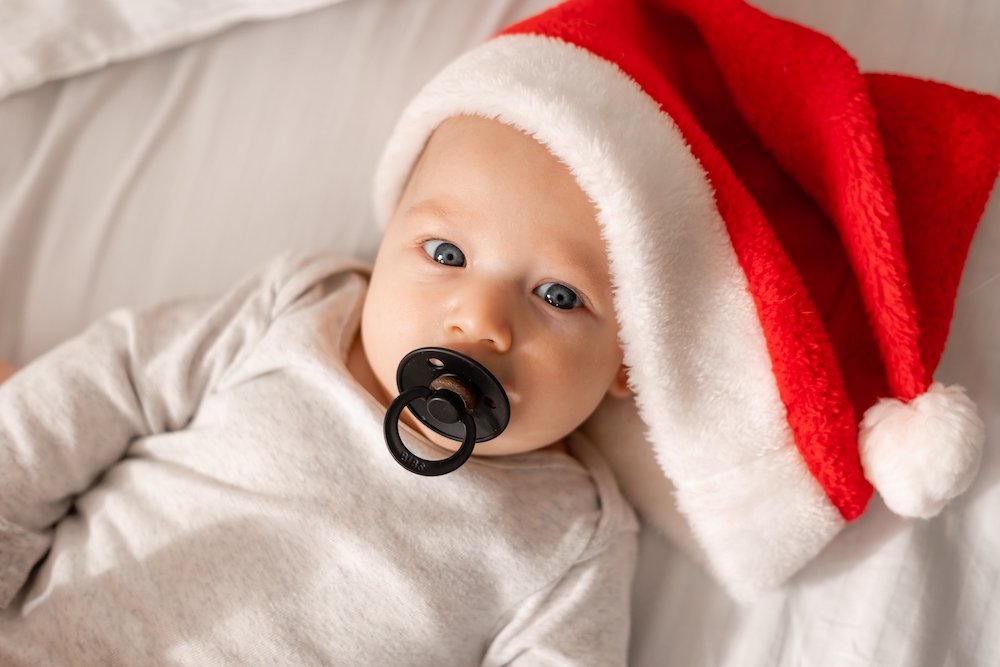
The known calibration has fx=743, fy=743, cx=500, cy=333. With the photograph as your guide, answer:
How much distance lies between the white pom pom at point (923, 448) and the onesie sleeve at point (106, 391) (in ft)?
2.41

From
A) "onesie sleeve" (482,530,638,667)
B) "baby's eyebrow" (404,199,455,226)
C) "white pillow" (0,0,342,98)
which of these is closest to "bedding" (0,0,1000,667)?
"white pillow" (0,0,342,98)

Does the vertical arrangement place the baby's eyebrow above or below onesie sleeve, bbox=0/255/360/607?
above

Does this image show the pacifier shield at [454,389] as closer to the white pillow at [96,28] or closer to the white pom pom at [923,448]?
the white pom pom at [923,448]

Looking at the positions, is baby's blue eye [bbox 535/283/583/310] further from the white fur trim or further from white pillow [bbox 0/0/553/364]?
white pillow [bbox 0/0/553/364]

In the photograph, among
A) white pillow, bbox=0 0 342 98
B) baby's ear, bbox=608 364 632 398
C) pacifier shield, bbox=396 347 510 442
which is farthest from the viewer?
white pillow, bbox=0 0 342 98

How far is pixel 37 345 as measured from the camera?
1142mm

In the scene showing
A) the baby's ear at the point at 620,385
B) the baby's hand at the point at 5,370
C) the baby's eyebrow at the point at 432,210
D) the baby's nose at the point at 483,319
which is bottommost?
the baby's hand at the point at 5,370

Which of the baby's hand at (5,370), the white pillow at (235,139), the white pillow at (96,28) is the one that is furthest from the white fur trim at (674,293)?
the baby's hand at (5,370)

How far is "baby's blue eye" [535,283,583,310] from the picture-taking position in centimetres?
83

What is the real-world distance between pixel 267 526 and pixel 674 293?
559 millimetres

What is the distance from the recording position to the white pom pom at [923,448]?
0.79 meters

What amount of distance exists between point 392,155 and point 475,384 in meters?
0.38

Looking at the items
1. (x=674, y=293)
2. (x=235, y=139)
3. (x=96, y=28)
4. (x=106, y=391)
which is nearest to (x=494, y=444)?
(x=674, y=293)

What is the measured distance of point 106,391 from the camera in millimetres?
968
